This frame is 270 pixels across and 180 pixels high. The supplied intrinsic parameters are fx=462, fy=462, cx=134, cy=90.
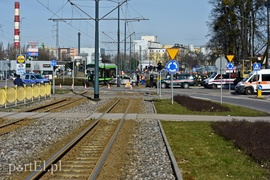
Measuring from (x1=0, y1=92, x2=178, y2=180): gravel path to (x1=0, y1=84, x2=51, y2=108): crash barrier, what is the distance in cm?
688

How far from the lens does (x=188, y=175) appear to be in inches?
325

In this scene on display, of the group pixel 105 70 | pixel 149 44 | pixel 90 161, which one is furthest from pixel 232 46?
pixel 149 44

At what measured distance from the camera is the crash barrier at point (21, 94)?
2381 centimetres

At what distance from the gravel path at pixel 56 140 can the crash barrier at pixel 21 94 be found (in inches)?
271

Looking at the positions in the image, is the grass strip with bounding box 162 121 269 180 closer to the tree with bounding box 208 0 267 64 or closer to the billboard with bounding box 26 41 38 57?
the tree with bounding box 208 0 267 64

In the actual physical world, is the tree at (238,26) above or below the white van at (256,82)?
above

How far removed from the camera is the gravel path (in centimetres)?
859

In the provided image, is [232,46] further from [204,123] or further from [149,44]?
[149,44]

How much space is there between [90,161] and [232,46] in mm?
51003

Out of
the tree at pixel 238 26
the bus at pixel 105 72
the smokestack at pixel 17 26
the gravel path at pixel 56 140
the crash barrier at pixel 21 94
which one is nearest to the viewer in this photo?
the gravel path at pixel 56 140

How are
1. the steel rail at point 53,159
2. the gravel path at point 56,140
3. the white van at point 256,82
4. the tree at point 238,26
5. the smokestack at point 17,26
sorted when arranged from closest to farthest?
the steel rail at point 53,159 → the gravel path at point 56,140 → the white van at point 256,82 → the tree at point 238,26 → the smokestack at point 17,26

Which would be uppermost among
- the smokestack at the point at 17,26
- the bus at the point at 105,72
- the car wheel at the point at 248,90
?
the smokestack at the point at 17,26

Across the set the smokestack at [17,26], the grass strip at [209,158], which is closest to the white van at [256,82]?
the grass strip at [209,158]

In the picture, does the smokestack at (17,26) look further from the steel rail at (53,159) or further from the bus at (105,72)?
the steel rail at (53,159)
